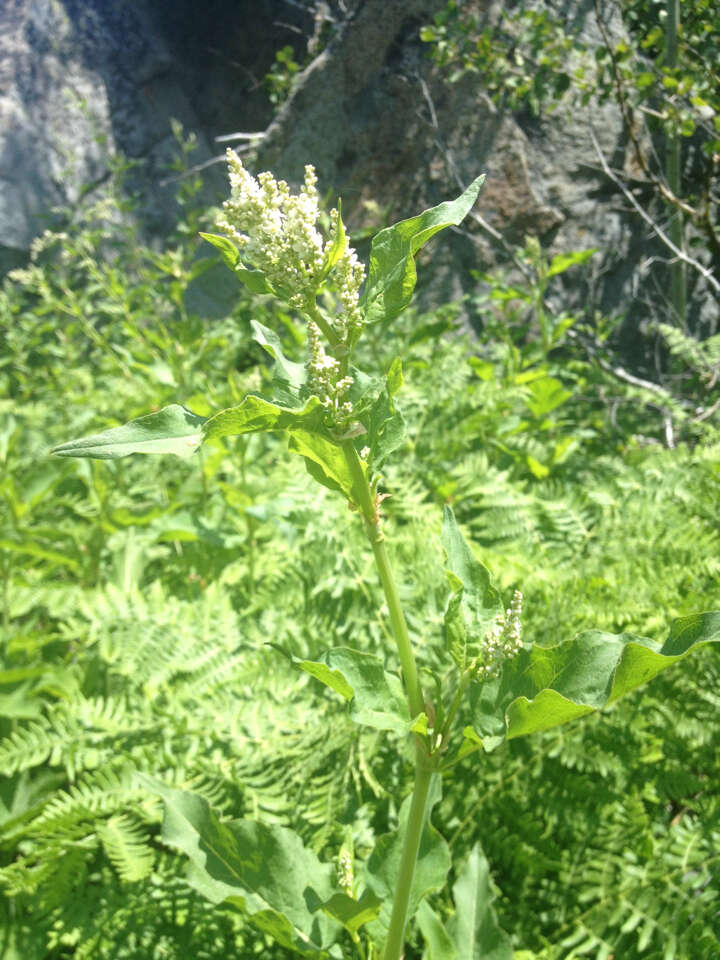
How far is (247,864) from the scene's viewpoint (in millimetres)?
969

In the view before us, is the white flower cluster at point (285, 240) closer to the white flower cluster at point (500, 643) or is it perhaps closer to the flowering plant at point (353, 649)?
the flowering plant at point (353, 649)

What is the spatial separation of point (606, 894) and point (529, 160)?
13.9 feet

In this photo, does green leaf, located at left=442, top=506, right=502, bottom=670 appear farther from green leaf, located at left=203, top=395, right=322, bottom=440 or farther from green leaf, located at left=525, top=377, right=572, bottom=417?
green leaf, located at left=525, top=377, right=572, bottom=417

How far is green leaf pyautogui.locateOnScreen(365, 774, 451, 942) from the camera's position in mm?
948

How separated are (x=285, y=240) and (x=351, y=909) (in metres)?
0.83

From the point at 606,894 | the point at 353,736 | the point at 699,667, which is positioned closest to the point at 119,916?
the point at 353,736

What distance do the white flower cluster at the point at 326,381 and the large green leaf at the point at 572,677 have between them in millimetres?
357

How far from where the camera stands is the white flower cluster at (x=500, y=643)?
765mm

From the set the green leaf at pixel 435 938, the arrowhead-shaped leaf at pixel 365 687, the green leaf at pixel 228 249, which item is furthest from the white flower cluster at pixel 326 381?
the green leaf at pixel 435 938

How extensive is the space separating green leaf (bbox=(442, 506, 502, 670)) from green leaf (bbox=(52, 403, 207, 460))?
0.33 meters

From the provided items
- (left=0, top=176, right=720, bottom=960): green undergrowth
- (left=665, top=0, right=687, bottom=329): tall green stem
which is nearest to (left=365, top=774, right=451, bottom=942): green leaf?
(left=0, top=176, right=720, bottom=960): green undergrowth

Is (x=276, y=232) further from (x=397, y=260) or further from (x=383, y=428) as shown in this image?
(x=383, y=428)

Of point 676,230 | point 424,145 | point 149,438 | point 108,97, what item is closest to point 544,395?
point 676,230

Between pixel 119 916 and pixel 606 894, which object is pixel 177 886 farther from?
pixel 606 894
